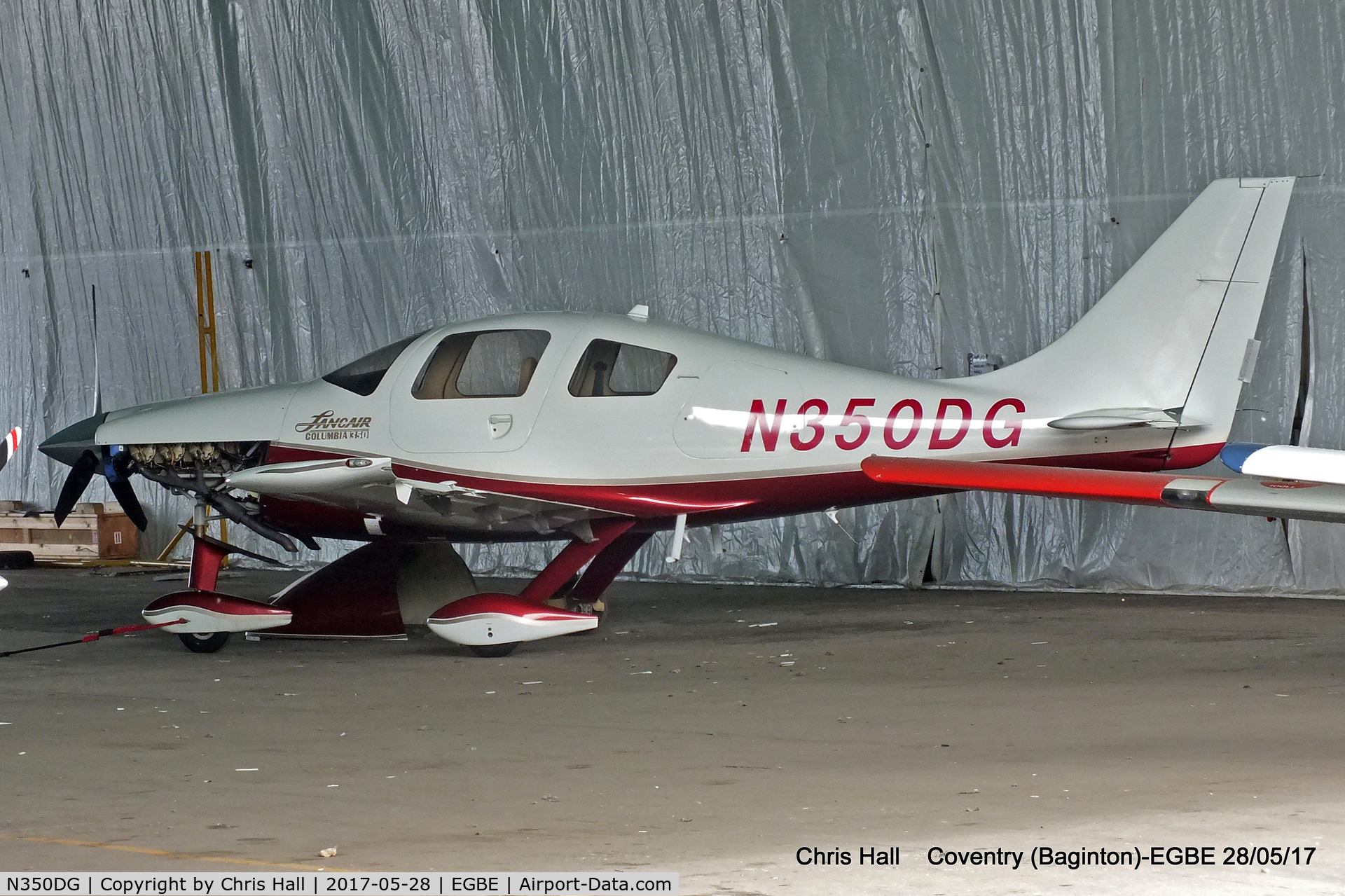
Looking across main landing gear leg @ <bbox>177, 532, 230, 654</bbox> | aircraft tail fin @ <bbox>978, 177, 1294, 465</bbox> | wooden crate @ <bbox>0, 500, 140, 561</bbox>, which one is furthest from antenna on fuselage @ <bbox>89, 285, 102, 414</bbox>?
aircraft tail fin @ <bbox>978, 177, 1294, 465</bbox>

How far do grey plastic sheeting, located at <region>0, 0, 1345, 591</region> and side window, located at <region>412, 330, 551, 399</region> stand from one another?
4.22 m

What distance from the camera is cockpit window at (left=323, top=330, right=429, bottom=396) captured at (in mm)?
10352

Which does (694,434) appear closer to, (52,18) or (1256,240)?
(1256,240)

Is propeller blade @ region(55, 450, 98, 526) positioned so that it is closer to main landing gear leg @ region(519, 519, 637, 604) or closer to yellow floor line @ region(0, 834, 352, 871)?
main landing gear leg @ region(519, 519, 637, 604)

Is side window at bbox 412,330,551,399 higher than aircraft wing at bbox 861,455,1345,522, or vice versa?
side window at bbox 412,330,551,399

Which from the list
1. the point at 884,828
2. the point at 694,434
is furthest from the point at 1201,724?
the point at 694,434

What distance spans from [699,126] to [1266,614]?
614 cm

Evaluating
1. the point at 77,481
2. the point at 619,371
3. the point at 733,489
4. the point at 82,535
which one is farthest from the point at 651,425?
the point at 82,535

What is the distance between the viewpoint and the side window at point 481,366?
10.1 metres

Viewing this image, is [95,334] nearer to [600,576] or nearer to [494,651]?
[600,576]

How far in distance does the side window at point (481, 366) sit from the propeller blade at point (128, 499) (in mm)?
2057

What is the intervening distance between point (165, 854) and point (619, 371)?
5.58m

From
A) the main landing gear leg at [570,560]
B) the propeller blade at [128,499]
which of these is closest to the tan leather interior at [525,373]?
the main landing gear leg at [570,560]

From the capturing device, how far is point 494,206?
15117 mm
